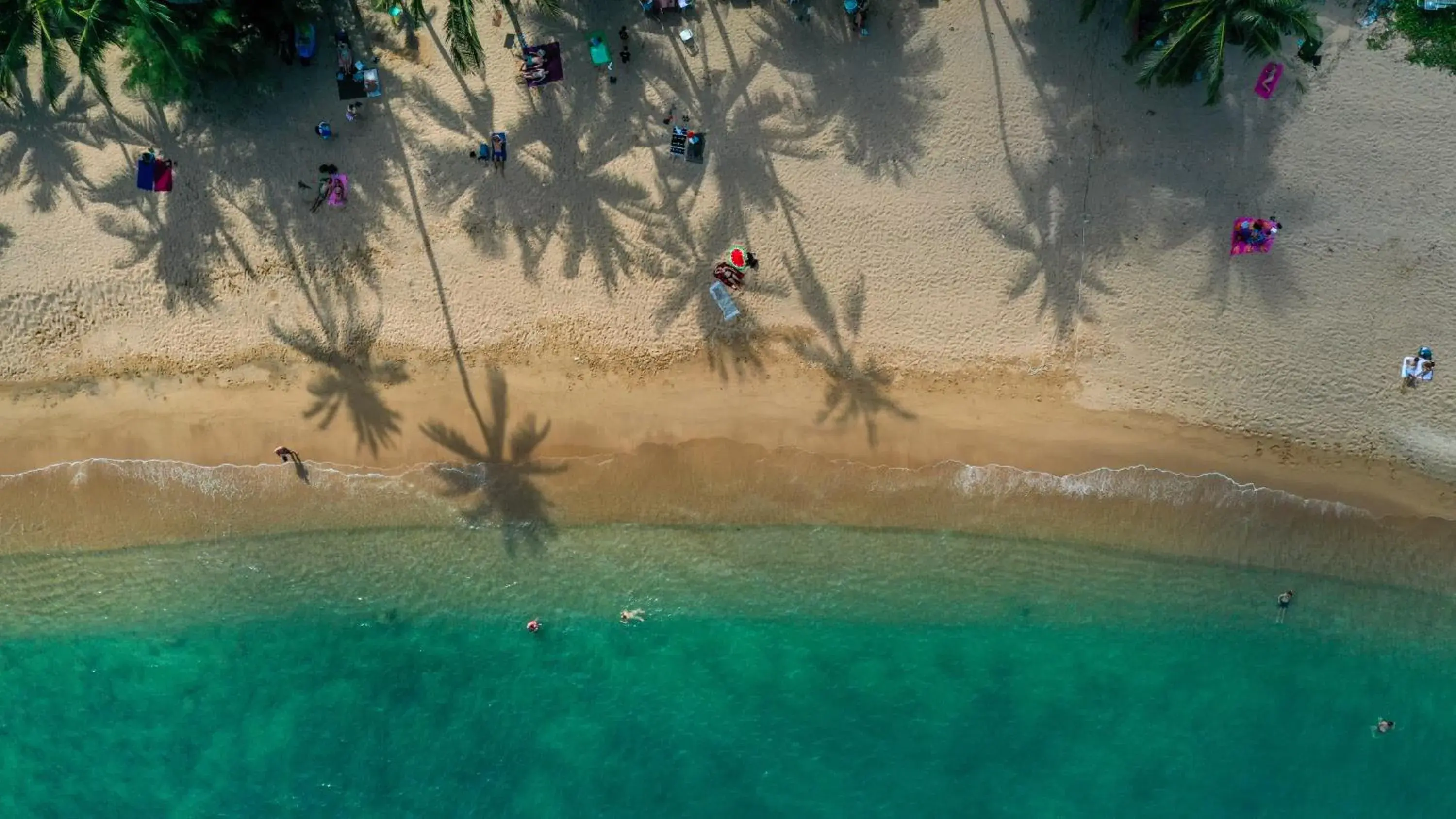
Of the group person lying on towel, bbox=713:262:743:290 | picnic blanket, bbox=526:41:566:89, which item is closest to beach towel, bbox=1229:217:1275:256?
person lying on towel, bbox=713:262:743:290

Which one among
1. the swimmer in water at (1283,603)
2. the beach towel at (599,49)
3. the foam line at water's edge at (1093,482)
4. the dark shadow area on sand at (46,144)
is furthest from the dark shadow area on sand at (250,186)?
the swimmer in water at (1283,603)

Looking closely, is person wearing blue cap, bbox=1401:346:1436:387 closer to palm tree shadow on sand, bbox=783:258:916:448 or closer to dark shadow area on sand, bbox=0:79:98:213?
palm tree shadow on sand, bbox=783:258:916:448

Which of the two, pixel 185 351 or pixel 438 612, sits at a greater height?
pixel 185 351

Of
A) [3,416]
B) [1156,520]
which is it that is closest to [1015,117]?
[1156,520]

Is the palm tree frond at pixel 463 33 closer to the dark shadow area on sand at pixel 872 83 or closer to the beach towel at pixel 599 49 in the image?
the beach towel at pixel 599 49

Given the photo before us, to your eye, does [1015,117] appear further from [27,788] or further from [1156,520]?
[27,788]

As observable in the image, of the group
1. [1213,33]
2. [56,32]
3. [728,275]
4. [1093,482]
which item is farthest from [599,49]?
[1093,482]
